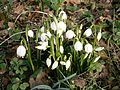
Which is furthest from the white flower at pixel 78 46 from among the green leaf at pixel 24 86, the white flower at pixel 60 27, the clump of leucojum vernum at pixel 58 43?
the green leaf at pixel 24 86

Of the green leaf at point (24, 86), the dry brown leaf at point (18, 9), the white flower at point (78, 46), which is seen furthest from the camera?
the dry brown leaf at point (18, 9)

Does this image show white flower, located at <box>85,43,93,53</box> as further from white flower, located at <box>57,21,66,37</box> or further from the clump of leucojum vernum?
white flower, located at <box>57,21,66,37</box>

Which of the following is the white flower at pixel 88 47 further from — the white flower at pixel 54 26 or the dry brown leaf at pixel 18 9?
the dry brown leaf at pixel 18 9

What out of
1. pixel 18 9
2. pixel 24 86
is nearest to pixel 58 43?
pixel 24 86

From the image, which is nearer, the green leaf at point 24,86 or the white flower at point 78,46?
the white flower at point 78,46

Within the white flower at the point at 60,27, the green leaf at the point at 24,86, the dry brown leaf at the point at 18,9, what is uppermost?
the dry brown leaf at the point at 18,9

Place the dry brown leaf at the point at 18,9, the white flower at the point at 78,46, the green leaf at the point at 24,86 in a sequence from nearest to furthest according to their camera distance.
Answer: the white flower at the point at 78,46
the green leaf at the point at 24,86
the dry brown leaf at the point at 18,9

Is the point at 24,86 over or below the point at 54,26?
below

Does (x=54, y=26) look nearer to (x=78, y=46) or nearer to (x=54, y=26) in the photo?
(x=54, y=26)

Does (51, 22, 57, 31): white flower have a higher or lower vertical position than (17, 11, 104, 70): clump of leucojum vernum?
higher

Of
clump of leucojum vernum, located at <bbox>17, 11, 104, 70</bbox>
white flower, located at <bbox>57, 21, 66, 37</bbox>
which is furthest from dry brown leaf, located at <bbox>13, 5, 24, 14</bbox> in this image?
white flower, located at <bbox>57, 21, 66, 37</bbox>

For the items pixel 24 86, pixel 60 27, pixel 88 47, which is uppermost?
pixel 60 27

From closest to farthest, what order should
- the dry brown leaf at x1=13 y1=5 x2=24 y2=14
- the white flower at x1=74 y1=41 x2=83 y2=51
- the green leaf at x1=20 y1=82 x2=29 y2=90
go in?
the white flower at x1=74 y1=41 x2=83 y2=51, the green leaf at x1=20 y1=82 x2=29 y2=90, the dry brown leaf at x1=13 y1=5 x2=24 y2=14
